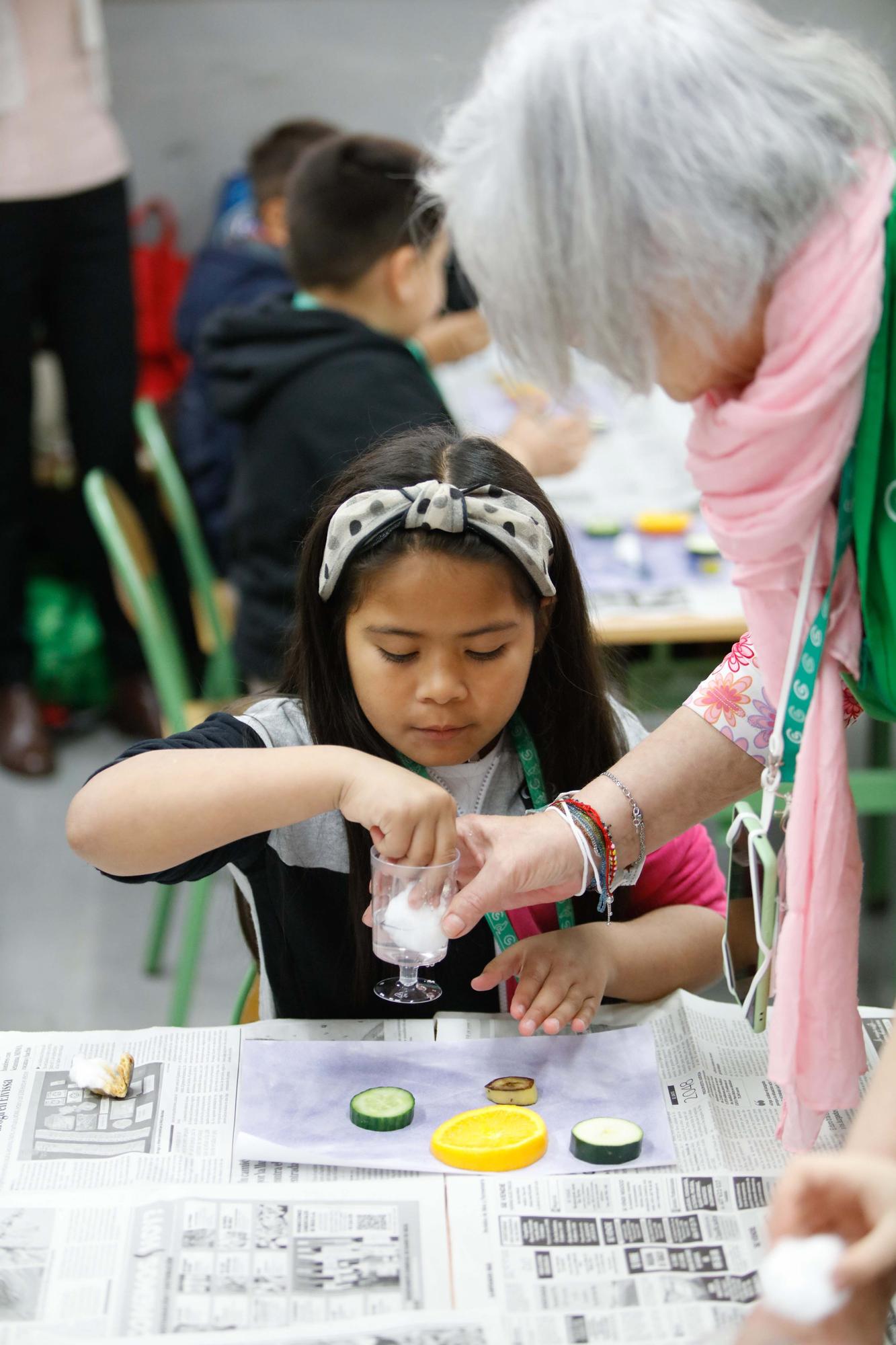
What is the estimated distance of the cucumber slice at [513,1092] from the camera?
1.31m

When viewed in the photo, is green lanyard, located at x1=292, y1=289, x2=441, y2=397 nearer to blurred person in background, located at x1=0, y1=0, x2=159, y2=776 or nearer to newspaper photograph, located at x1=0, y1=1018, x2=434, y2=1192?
blurred person in background, located at x1=0, y1=0, x2=159, y2=776

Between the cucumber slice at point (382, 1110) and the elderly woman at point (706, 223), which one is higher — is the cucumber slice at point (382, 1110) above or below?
below

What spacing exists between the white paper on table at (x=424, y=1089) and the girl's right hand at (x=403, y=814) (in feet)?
0.71

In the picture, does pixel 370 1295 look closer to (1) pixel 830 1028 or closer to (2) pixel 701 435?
(1) pixel 830 1028

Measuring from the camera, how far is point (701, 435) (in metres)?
1.07

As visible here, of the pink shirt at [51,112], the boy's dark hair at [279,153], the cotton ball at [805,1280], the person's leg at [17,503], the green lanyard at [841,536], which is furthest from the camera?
A: the boy's dark hair at [279,153]

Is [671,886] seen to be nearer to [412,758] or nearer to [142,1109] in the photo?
[412,758]

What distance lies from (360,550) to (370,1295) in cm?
72

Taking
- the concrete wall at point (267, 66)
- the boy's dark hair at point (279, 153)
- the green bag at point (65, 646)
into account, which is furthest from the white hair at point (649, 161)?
the concrete wall at point (267, 66)

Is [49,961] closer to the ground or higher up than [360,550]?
closer to the ground

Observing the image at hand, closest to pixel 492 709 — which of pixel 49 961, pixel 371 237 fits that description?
pixel 371 237

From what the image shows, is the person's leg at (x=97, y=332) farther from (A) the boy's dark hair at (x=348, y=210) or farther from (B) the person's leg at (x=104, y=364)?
(A) the boy's dark hair at (x=348, y=210)

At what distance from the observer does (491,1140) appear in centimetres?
123

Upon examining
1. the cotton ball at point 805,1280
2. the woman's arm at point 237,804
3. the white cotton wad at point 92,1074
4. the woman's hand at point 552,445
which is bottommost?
the woman's hand at point 552,445
